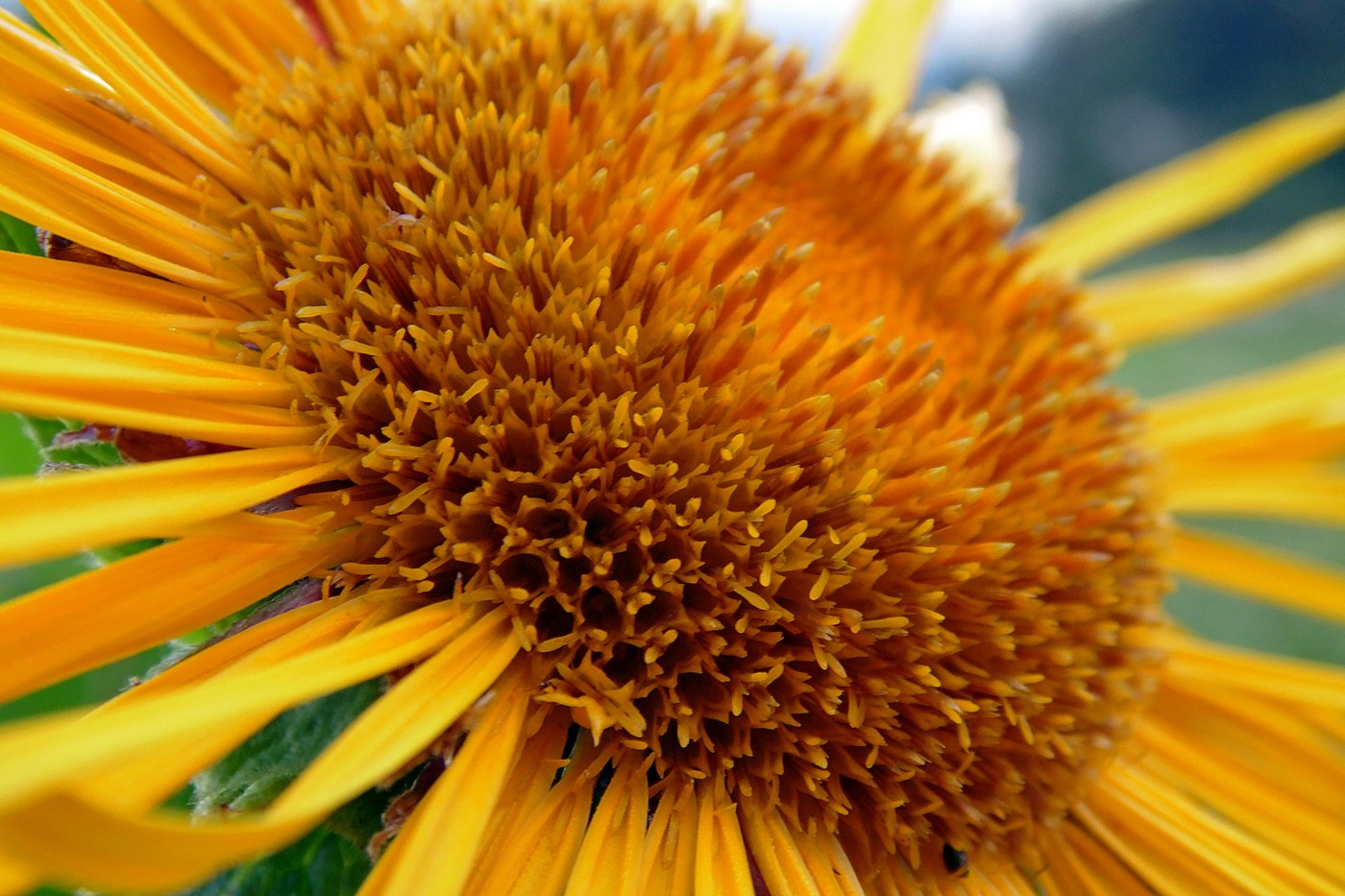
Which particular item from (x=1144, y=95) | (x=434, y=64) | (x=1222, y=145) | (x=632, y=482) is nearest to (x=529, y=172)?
(x=434, y=64)

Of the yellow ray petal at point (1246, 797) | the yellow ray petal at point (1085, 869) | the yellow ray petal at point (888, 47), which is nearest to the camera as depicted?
the yellow ray petal at point (1085, 869)

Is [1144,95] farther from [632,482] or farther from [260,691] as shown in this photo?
[260,691]

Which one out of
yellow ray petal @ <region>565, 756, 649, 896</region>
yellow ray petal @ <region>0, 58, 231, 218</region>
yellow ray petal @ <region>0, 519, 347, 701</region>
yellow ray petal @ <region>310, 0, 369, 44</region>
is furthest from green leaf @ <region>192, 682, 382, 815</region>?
yellow ray petal @ <region>310, 0, 369, 44</region>

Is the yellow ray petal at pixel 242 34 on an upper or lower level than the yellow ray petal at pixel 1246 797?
upper

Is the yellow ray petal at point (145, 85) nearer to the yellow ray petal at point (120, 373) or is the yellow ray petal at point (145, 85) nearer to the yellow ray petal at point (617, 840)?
the yellow ray petal at point (120, 373)

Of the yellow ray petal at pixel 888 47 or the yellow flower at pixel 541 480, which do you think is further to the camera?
the yellow ray petal at pixel 888 47

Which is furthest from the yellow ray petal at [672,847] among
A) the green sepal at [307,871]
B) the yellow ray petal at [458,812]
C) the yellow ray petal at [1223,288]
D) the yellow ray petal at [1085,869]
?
the yellow ray petal at [1223,288]

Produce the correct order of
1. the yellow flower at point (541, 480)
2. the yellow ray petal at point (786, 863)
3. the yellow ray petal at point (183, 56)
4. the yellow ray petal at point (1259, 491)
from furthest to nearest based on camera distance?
the yellow ray petal at point (1259, 491), the yellow ray petal at point (183, 56), the yellow ray petal at point (786, 863), the yellow flower at point (541, 480)

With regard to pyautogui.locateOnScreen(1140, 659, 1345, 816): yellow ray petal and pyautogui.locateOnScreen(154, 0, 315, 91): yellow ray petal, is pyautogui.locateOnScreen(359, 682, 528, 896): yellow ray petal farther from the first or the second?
pyautogui.locateOnScreen(1140, 659, 1345, 816): yellow ray petal
